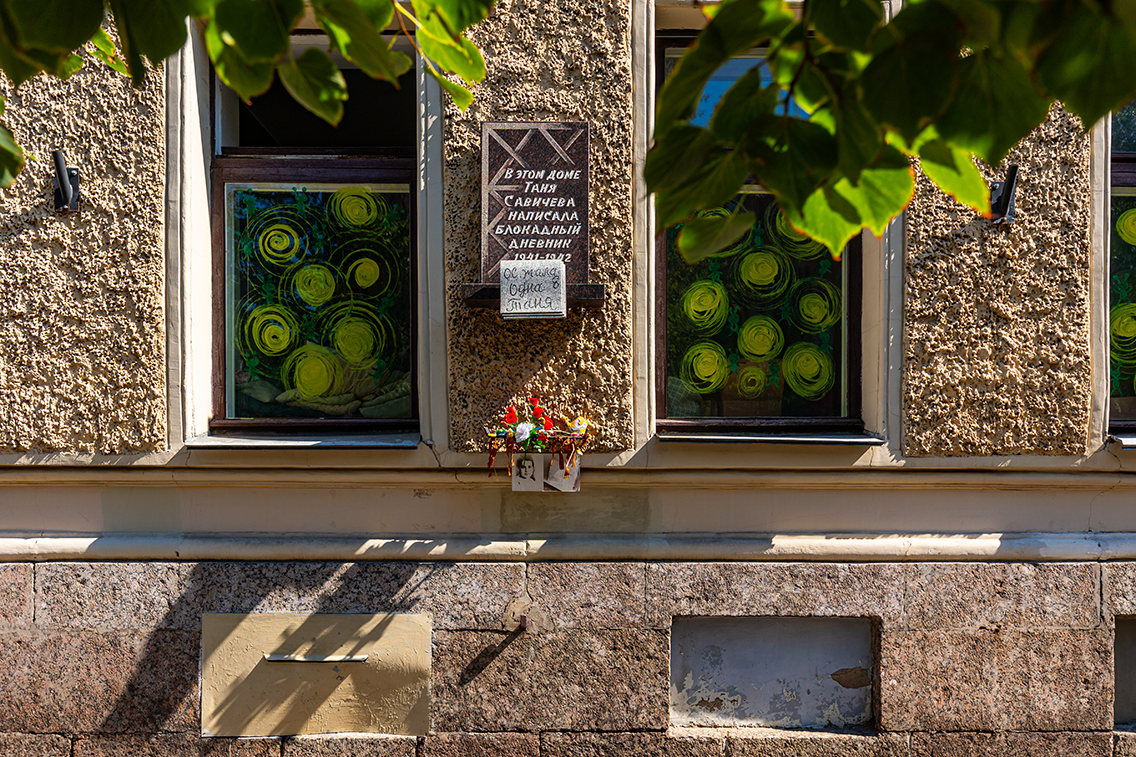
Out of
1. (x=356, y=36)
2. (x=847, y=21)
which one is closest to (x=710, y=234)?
(x=847, y=21)

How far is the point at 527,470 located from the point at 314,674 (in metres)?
1.59

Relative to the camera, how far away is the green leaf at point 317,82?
1126mm

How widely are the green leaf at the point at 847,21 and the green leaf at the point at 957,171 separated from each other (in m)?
0.18

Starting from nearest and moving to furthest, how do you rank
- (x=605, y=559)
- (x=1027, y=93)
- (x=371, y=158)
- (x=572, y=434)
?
(x=1027, y=93), (x=572, y=434), (x=605, y=559), (x=371, y=158)

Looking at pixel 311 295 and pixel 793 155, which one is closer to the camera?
pixel 793 155

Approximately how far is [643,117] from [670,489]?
6.38ft

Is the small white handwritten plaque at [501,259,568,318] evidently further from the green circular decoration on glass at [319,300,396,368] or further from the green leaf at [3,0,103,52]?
the green leaf at [3,0,103,52]

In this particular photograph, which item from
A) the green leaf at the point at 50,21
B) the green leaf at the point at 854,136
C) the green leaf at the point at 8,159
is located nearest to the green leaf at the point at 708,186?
the green leaf at the point at 854,136

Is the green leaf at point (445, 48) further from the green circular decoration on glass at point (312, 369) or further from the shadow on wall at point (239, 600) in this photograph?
the shadow on wall at point (239, 600)

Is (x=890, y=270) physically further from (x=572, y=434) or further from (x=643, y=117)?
(x=572, y=434)

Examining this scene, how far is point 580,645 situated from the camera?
3.43 meters

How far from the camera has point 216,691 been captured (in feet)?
11.3

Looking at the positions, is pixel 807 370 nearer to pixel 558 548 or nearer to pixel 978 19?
pixel 558 548

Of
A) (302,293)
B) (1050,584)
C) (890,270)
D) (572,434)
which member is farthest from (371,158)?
(1050,584)
